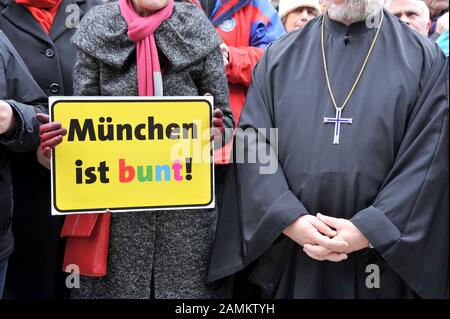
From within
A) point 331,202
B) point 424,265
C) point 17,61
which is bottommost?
point 424,265

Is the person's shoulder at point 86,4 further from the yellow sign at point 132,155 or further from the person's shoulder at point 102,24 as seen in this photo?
the yellow sign at point 132,155

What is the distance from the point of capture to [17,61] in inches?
120

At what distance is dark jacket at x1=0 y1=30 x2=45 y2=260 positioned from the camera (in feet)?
9.47

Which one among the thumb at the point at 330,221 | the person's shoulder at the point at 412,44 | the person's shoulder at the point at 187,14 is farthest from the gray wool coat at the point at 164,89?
the person's shoulder at the point at 412,44

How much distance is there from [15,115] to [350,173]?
57.9 inches

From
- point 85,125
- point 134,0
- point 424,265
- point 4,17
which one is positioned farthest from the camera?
point 4,17

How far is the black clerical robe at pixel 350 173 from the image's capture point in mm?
2734

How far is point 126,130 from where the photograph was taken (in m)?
2.98

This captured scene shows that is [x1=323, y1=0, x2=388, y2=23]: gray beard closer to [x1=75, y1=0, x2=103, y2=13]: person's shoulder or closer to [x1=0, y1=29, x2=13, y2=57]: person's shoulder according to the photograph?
[x1=75, y1=0, x2=103, y2=13]: person's shoulder

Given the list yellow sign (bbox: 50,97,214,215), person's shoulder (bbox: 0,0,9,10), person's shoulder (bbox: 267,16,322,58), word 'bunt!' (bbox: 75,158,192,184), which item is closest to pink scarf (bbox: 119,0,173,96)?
yellow sign (bbox: 50,97,214,215)

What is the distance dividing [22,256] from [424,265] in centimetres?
202

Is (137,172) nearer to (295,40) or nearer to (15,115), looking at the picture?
(15,115)

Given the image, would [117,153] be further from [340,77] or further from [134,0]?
[340,77]
